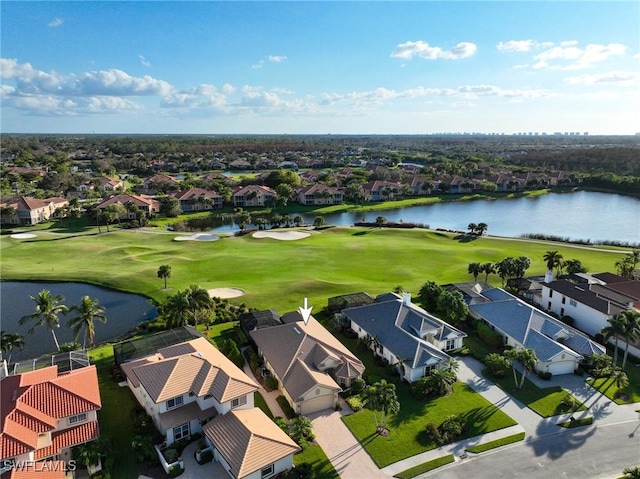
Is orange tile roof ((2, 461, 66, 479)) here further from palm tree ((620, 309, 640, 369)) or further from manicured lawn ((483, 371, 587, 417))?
palm tree ((620, 309, 640, 369))

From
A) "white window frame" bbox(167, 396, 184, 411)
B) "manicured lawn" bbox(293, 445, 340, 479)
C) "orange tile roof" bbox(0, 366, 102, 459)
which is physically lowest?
"manicured lawn" bbox(293, 445, 340, 479)

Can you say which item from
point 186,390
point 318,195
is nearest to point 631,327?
point 186,390

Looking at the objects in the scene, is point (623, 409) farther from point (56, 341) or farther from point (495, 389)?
point (56, 341)

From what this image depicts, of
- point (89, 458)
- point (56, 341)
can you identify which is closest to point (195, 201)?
point (56, 341)

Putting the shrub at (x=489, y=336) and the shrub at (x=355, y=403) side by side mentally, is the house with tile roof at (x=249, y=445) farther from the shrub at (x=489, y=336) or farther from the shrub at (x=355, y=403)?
the shrub at (x=489, y=336)

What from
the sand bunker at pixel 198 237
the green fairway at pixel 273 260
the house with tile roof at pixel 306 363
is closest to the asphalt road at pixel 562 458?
the house with tile roof at pixel 306 363

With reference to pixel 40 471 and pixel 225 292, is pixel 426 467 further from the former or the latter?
pixel 225 292

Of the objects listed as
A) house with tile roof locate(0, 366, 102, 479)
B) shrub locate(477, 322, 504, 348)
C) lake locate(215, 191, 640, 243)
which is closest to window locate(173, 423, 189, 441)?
house with tile roof locate(0, 366, 102, 479)
